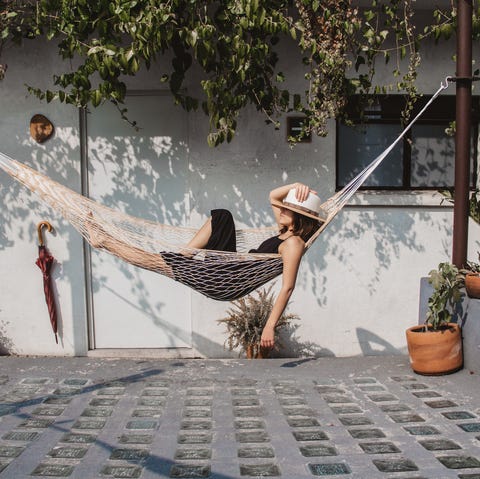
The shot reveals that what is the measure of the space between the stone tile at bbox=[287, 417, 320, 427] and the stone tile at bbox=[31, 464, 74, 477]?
117 centimetres

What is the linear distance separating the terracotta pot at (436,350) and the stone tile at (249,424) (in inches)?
55.1

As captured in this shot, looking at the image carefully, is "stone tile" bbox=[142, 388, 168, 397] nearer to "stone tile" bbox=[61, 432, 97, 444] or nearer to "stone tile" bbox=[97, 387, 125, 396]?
"stone tile" bbox=[97, 387, 125, 396]

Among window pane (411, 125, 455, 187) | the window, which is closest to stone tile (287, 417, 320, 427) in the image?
the window

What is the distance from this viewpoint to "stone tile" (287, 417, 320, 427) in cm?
302

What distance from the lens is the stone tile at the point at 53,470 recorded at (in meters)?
2.42

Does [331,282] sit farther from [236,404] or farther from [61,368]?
[61,368]

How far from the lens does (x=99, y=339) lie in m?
4.62

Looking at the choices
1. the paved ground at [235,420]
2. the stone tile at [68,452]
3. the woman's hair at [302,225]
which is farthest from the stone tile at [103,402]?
the woman's hair at [302,225]

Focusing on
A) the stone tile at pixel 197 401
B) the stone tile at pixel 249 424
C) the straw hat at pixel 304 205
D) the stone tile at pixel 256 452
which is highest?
the straw hat at pixel 304 205

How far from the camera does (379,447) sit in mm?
2701

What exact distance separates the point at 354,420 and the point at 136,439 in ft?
3.88

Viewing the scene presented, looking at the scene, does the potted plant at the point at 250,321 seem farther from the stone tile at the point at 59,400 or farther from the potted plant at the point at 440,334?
the stone tile at the point at 59,400

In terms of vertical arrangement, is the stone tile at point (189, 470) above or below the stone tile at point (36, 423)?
above

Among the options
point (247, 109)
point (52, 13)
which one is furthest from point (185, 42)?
point (52, 13)
